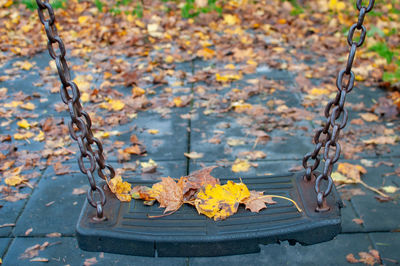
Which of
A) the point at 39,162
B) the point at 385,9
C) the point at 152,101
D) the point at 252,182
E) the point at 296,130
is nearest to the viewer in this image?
the point at 252,182

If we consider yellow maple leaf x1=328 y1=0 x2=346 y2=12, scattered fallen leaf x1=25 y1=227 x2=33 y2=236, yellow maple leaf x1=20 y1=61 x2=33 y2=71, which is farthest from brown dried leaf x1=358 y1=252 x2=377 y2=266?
yellow maple leaf x1=328 y1=0 x2=346 y2=12

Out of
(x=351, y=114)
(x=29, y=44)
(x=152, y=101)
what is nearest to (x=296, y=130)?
(x=351, y=114)

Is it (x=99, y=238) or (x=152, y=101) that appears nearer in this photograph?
(x=99, y=238)

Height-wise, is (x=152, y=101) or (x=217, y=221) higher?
(x=217, y=221)

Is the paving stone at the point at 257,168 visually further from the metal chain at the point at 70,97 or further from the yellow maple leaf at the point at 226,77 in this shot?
the yellow maple leaf at the point at 226,77

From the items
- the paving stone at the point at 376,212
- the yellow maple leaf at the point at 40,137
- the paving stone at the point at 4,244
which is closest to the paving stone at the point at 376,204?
the paving stone at the point at 376,212

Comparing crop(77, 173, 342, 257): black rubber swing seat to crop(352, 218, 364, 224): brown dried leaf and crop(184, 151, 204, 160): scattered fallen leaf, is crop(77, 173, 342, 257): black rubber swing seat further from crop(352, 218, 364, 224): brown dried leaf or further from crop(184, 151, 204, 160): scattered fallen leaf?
crop(184, 151, 204, 160): scattered fallen leaf

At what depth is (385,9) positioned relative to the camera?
244 inches

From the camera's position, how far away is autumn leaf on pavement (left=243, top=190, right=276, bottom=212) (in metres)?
2.01

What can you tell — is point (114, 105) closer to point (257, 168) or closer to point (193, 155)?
point (193, 155)

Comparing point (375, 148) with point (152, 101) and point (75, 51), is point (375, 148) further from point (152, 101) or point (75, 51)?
point (75, 51)

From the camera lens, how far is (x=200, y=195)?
208cm

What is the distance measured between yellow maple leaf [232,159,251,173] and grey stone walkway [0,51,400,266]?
0.05 meters

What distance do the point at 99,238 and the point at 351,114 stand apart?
2722mm
